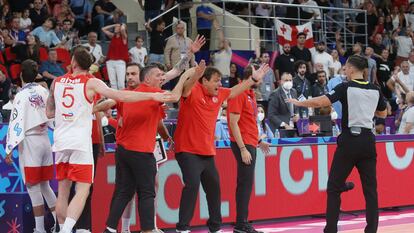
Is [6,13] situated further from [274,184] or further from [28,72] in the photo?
[28,72]

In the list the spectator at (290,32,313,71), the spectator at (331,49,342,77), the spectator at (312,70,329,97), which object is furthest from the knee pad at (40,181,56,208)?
the spectator at (331,49,342,77)

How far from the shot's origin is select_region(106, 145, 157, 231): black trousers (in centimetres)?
1007

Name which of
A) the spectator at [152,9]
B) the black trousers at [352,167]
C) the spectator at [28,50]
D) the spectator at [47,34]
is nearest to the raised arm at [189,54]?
the black trousers at [352,167]

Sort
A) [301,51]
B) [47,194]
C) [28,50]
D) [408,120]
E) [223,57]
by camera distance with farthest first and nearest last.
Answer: [301,51], [223,57], [28,50], [408,120], [47,194]

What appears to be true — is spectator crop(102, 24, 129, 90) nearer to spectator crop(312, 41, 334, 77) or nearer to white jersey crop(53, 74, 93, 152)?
spectator crop(312, 41, 334, 77)

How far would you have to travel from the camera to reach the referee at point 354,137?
1012 centimetres

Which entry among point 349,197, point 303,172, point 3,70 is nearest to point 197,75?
point 303,172

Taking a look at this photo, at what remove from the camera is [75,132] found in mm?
9555

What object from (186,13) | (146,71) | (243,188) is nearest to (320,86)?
(186,13)

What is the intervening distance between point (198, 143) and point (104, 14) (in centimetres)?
1160

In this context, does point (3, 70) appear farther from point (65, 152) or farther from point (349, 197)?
point (65, 152)

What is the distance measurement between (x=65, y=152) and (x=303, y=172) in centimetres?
501

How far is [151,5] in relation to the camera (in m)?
23.2

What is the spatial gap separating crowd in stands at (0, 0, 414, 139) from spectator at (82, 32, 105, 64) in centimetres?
2
